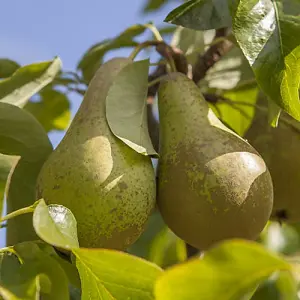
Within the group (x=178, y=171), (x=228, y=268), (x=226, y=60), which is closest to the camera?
→ (x=228, y=268)

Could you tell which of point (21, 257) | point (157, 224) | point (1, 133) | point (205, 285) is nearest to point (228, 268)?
point (205, 285)

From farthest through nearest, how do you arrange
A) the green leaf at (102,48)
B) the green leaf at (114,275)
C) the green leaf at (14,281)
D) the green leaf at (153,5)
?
the green leaf at (153,5)
the green leaf at (102,48)
the green leaf at (14,281)
the green leaf at (114,275)

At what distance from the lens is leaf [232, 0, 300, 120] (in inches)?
40.4

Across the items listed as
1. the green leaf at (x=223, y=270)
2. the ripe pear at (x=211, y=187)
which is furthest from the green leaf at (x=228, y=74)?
the green leaf at (x=223, y=270)

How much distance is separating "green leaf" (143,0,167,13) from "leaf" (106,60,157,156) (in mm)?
715

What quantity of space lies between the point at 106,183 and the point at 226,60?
27.9 inches

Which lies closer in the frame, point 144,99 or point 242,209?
point 242,209

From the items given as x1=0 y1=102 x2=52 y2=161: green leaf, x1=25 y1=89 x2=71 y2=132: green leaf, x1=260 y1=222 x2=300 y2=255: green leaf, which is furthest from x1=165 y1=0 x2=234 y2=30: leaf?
x1=260 y1=222 x2=300 y2=255: green leaf

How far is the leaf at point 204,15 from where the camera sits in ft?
3.56

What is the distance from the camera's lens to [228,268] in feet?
1.88

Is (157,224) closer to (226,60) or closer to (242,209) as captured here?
(226,60)

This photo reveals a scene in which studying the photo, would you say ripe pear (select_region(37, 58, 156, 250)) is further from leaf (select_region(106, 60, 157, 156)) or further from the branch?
the branch

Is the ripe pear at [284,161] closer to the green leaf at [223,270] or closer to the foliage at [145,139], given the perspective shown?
the foliage at [145,139]

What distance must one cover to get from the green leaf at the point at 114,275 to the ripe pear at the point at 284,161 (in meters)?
0.57
